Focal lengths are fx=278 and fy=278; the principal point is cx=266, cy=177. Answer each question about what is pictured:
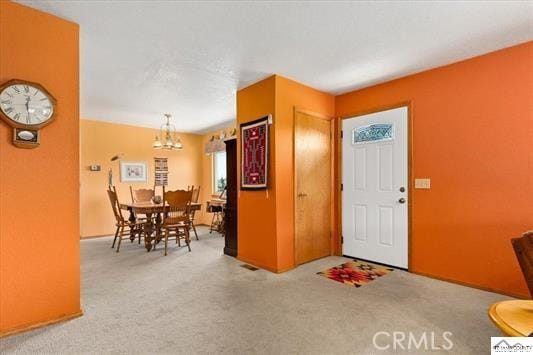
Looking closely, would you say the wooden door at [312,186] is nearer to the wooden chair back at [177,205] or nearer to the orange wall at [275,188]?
the orange wall at [275,188]

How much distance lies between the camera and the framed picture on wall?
6070 millimetres

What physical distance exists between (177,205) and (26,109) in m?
2.75

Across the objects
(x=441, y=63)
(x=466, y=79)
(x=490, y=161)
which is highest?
(x=441, y=63)

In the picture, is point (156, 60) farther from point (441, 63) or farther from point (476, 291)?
point (476, 291)

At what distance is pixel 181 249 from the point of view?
182 inches

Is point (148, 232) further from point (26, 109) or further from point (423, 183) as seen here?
point (423, 183)

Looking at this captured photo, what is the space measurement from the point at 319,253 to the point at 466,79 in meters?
2.73

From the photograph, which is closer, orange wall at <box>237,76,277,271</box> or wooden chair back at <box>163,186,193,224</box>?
orange wall at <box>237,76,277,271</box>

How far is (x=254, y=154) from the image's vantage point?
3707 millimetres

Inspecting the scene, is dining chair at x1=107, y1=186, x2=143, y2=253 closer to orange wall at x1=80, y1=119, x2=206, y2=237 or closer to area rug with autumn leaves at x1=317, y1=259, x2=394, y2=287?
orange wall at x1=80, y1=119, x2=206, y2=237

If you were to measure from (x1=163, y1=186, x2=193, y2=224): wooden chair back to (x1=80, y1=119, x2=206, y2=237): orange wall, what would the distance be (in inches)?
78.8

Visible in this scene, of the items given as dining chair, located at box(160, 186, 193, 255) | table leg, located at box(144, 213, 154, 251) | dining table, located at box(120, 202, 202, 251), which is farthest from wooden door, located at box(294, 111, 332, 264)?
table leg, located at box(144, 213, 154, 251)

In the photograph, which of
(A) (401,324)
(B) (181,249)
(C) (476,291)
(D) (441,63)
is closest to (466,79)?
(D) (441,63)

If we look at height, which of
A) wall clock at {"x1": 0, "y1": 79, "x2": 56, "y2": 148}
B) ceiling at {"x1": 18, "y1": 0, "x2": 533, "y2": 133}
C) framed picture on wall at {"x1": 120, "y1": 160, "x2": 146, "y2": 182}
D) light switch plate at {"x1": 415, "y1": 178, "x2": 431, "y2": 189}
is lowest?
light switch plate at {"x1": 415, "y1": 178, "x2": 431, "y2": 189}
